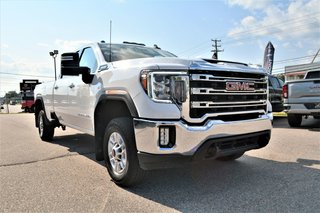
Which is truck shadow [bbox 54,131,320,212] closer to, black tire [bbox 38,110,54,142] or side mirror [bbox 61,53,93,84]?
side mirror [bbox 61,53,93,84]

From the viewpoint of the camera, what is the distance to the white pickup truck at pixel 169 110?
340cm

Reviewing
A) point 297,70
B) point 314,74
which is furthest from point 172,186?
point 297,70

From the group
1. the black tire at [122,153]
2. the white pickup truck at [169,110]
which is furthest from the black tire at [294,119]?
the black tire at [122,153]

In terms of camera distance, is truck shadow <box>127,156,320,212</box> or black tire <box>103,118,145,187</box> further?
black tire <box>103,118,145,187</box>

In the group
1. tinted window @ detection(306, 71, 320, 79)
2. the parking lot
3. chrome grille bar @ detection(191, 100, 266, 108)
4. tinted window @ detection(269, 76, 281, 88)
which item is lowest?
the parking lot

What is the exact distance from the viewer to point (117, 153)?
398 cm

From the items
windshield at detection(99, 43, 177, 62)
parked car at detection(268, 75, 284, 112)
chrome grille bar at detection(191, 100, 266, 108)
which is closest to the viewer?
chrome grille bar at detection(191, 100, 266, 108)

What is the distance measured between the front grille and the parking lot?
97 cm

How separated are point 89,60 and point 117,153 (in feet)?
6.66

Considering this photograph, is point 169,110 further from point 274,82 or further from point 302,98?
point 274,82

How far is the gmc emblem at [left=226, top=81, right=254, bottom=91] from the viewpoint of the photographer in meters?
3.78

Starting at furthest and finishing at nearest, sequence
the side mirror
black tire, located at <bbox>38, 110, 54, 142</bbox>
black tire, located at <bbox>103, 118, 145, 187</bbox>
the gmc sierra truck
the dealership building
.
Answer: the dealership building, the gmc sierra truck, black tire, located at <bbox>38, 110, 54, 142</bbox>, the side mirror, black tire, located at <bbox>103, 118, 145, 187</bbox>

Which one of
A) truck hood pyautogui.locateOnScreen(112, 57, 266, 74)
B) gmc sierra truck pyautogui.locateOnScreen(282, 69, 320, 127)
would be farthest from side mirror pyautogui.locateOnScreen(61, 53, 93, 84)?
gmc sierra truck pyautogui.locateOnScreen(282, 69, 320, 127)

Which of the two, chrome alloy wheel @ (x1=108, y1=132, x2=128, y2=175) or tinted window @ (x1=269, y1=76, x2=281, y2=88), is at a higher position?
tinted window @ (x1=269, y1=76, x2=281, y2=88)
